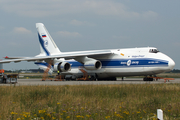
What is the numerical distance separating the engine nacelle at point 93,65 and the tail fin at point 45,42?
8074mm

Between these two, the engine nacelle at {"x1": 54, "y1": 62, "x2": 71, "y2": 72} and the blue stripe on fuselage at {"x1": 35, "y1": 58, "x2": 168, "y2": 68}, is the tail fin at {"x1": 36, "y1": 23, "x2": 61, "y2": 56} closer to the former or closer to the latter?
the engine nacelle at {"x1": 54, "y1": 62, "x2": 71, "y2": 72}

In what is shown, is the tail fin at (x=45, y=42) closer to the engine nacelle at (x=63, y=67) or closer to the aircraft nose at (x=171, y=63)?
the engine nacelle at (x=63, y=67)

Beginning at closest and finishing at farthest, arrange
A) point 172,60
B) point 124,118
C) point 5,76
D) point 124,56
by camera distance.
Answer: point 124,118
point 5,76
point 172,60
point 124,56

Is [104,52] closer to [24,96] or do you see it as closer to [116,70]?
[116,70]

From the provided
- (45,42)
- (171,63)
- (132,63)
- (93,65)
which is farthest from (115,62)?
(45,42)

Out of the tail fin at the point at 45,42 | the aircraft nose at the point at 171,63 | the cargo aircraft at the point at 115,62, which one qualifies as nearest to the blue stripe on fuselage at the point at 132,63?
the cargo aircraft at the point at 115,62

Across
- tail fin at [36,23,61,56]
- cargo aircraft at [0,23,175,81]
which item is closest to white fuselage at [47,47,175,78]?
cargo aircraft at [0,23,175,81]

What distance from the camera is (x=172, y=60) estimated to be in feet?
81.6

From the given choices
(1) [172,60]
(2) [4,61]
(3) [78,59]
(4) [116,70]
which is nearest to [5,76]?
(2) [4,61]

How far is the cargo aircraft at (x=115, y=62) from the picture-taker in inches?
992

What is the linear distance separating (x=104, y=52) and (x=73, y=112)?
22059 mm

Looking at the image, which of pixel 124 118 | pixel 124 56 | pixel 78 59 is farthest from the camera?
pixel 78 59

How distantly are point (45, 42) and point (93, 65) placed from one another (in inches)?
426

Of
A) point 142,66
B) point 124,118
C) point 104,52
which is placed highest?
point 104,52
